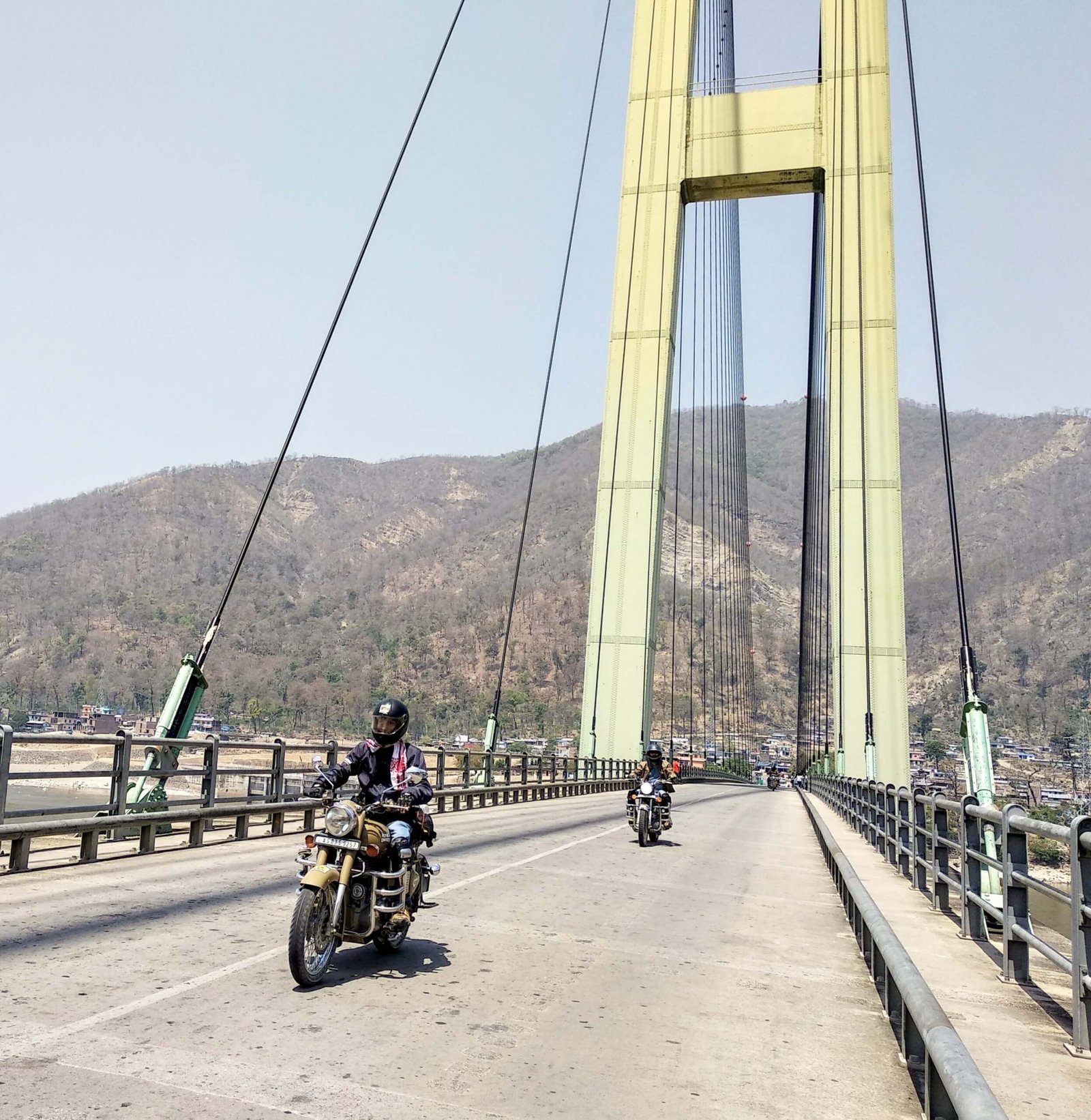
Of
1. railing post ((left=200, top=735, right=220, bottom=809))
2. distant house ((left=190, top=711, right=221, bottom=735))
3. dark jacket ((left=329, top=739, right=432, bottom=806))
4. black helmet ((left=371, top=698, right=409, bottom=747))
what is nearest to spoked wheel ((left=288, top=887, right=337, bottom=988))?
dark jacket ((left=329, top=739, right=432, bottom=806))

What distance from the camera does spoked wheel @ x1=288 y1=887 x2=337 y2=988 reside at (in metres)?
5.85

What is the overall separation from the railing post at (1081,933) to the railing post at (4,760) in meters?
8.07

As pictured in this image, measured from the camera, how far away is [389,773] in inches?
277

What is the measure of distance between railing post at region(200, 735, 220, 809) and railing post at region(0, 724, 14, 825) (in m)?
3.40

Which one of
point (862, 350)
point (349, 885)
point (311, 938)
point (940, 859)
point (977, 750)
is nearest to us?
point (311, 938)

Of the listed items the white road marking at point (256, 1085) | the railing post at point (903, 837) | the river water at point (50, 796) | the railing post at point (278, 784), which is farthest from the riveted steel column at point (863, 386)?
the river water at point (50, 796)

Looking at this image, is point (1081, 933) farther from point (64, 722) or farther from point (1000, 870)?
point (64, 722)

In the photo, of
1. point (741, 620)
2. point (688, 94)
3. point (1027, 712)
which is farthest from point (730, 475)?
point (1027, 712)

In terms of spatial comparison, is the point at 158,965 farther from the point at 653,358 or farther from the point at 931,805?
the point at 653,358

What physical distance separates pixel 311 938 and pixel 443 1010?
835 mm

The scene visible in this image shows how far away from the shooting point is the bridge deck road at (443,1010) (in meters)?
4.39

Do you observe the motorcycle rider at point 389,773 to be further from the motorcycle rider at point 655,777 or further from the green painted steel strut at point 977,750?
the motorcycle rider at point 655,777

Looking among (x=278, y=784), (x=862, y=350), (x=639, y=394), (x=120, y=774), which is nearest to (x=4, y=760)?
(x=120, y=774)

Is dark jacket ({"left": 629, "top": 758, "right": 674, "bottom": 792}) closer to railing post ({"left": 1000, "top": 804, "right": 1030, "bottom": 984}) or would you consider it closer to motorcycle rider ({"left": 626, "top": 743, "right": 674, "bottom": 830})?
motorcycle rider ({"left": 626, "top": 743, "right": 674, "bottom": 830})
